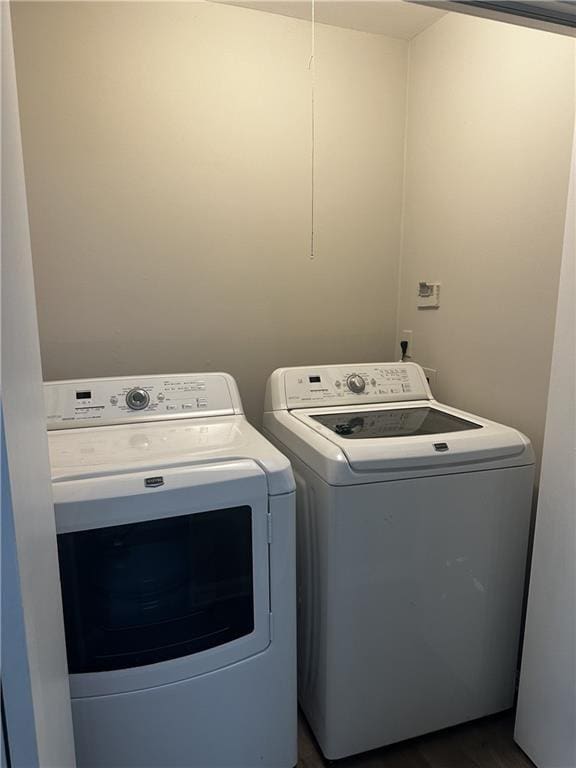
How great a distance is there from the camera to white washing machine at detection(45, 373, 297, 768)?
3.74ft

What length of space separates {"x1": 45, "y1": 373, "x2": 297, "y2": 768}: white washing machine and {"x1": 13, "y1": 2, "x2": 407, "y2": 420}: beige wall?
78 centimetres

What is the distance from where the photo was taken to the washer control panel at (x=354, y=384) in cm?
185

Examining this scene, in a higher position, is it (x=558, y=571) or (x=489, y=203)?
(x=489, y=203)

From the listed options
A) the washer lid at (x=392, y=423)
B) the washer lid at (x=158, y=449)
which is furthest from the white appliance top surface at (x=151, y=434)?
the washer lid at (x=392, y=423)

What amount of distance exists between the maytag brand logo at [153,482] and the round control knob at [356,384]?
0.96m

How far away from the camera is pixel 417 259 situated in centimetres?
218

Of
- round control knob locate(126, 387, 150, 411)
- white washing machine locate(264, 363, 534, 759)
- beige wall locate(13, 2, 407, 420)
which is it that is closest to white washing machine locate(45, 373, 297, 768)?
white washing machine locate(264, 363, 534, 759)

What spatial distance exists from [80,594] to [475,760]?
1309mm

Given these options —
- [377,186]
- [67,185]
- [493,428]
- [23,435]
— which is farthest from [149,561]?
[377,186]

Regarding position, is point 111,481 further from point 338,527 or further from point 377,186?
point 377,186

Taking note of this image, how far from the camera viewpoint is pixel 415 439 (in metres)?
1.41

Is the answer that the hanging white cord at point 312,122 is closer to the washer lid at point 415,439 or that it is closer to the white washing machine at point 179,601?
the washer lid at point 415,439

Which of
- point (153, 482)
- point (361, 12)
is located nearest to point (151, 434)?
point (153, 482)

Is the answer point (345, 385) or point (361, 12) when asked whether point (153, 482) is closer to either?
point (345, 385)
